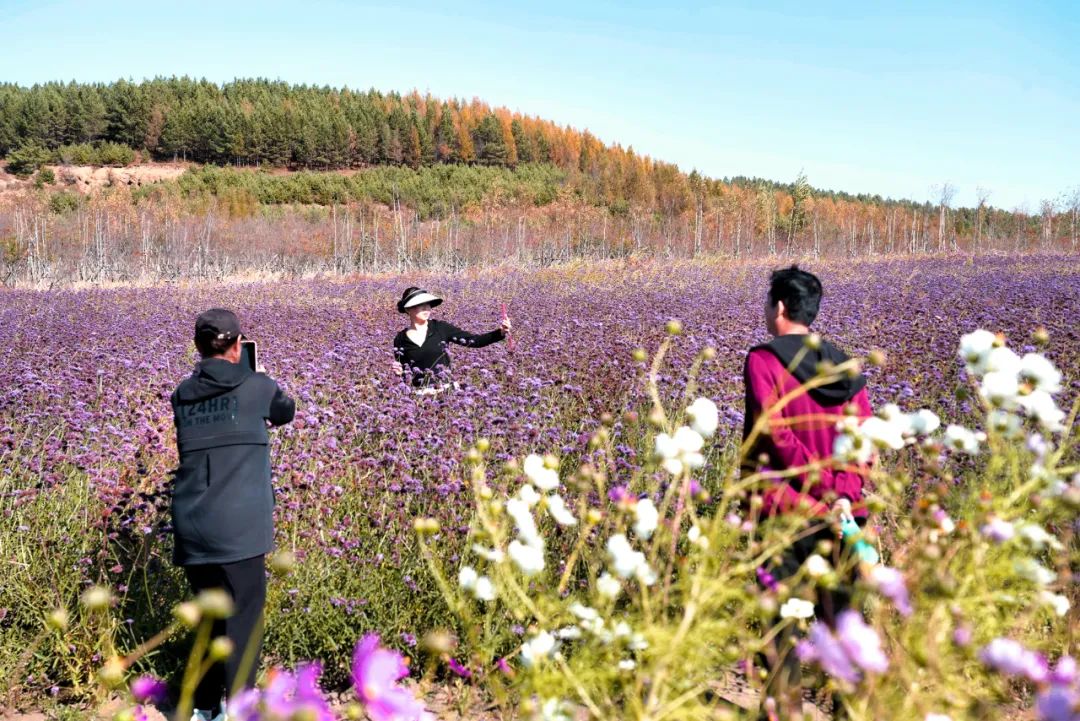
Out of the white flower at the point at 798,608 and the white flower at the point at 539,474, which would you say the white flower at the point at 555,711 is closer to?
the white flower at the point at 539,474

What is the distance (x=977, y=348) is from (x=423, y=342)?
447 centimetres

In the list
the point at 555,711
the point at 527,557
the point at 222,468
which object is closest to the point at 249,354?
the point at 222,468

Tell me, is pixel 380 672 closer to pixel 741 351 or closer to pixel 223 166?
pixel 741 351

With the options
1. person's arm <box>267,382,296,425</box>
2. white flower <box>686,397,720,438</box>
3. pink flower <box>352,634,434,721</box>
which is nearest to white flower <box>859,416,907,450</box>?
white flower <box>686,397,720,438</box>

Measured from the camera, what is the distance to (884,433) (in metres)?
1.36

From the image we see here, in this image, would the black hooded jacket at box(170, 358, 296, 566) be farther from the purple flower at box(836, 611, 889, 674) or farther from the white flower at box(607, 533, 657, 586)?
the purple flower at box(836, 611, 889, 674)

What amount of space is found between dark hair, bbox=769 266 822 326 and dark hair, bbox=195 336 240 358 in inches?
75.0

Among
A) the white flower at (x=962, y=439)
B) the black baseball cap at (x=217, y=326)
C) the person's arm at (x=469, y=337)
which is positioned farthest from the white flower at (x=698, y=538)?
the person's arm at (x=469, y=337)

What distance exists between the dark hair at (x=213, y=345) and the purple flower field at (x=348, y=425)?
856 mm

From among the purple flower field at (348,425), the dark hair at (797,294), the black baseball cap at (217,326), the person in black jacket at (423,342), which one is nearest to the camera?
the dark hair at (797,294)

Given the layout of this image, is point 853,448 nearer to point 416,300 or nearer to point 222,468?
point 222,468

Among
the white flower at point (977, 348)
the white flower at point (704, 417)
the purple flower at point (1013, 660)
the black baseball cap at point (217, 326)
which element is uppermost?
the white flower at point (977, 348)

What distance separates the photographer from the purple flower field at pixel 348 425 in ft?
11.1

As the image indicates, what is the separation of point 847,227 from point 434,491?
173 feet
